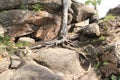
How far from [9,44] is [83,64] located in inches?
170

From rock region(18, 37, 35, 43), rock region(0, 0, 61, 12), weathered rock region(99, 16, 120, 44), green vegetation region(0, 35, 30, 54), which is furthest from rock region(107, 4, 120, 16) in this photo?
green vegetation region(0, 35, 30, 54)

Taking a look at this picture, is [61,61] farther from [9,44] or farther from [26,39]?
[26,39]

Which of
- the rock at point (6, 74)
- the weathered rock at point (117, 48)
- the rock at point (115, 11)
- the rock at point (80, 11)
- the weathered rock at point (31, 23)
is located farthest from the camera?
the rock at point (80, 11)

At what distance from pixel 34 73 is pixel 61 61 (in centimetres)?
183

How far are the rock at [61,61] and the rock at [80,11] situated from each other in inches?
193

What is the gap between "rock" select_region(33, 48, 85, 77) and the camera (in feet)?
38.2

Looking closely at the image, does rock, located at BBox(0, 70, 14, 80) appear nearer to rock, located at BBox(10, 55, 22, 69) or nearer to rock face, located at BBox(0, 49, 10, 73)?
rock face, located at BBox(0, 49, 10, 73)

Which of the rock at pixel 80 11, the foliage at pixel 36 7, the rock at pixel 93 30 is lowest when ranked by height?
the rock at pixel 93 30

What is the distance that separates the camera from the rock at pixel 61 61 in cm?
1166

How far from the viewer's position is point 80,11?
674 inches

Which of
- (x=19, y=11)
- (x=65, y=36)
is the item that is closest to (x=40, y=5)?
(x=19, y=11)

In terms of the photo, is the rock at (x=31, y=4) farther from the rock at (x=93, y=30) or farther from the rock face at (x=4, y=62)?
the rock face at (x=4, y=62)

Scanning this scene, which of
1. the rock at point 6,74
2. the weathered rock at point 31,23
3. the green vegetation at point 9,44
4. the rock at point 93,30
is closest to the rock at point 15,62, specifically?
the rock at point 6,74

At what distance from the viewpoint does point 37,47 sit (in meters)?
13.4
